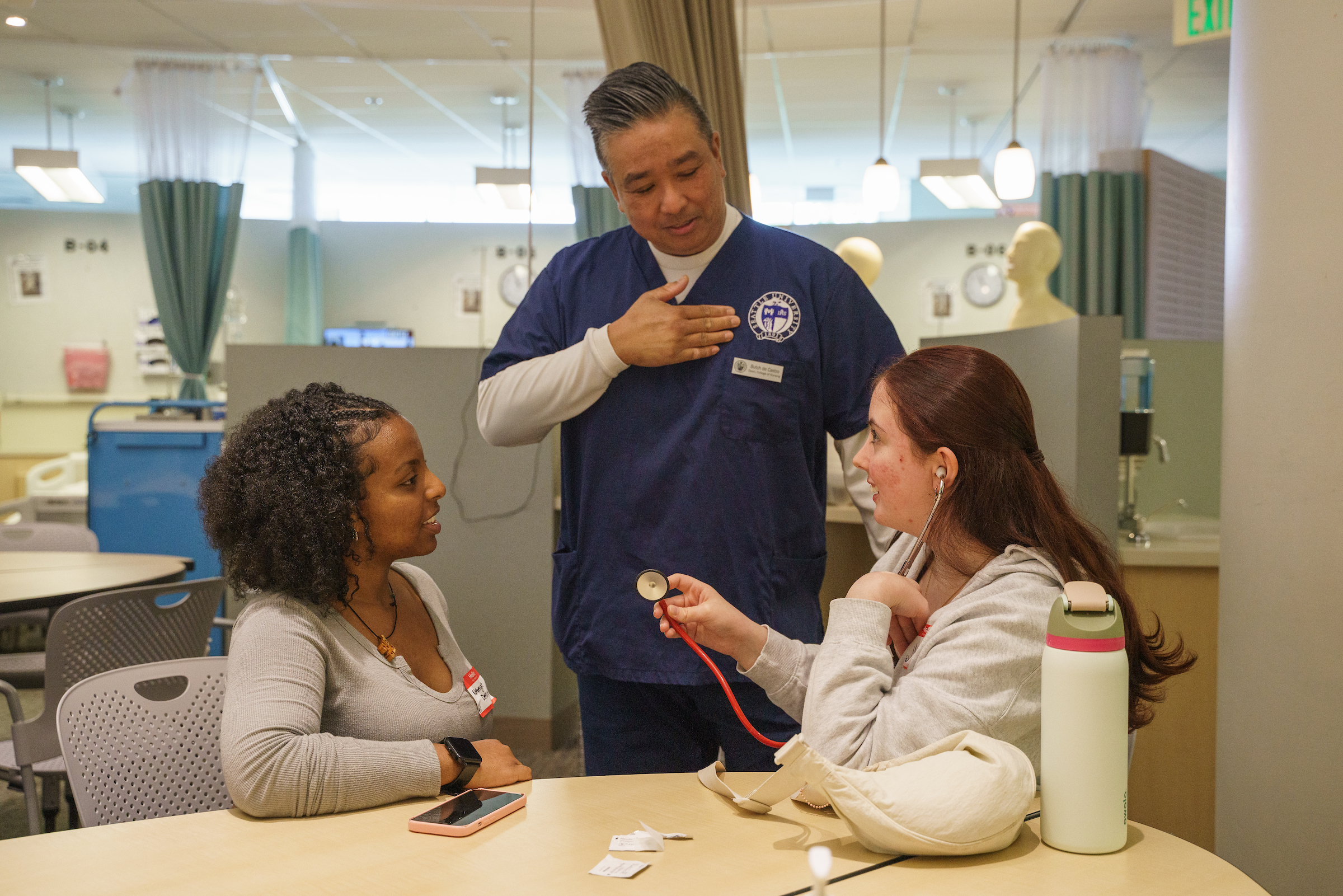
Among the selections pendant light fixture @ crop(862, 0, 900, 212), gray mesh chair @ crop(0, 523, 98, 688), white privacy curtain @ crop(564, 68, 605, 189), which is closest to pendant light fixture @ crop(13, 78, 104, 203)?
white privacy curtain @ crop(564, 68, 605, 189)

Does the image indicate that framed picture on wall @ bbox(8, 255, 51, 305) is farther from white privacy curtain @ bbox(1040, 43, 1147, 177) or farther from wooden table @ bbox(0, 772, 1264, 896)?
wooden table @ bbox(0, 772, 1264, 896)

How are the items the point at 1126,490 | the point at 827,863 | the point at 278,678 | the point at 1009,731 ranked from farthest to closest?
the point at 1126,490, the point at 278,678, the point at 1009,731, the point at 827,863

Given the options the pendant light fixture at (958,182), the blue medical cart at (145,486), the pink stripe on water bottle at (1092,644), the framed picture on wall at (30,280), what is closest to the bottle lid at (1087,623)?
the pink stripe on water bottle at (1092,644)

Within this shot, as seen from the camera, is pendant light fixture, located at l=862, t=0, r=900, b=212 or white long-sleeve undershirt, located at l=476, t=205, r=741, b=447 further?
pendant light fixture, located at l=862, t=0, r=900, b=212

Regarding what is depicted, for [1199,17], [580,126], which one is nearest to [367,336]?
[580,126]

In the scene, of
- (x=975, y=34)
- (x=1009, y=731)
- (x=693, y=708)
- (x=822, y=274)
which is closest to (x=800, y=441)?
(x=822, y=274)

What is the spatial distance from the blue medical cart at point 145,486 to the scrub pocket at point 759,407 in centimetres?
433

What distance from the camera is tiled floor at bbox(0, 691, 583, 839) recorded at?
3.36m

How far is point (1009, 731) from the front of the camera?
1187mm

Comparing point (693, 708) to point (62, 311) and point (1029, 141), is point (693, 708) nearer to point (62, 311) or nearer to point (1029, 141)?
point (1029, 141)

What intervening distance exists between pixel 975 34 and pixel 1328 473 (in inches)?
246

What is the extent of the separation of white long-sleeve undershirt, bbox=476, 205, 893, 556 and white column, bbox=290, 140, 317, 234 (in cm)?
913

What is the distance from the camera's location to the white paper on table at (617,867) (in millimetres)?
1069

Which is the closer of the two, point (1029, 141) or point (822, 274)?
point (822, 274)
